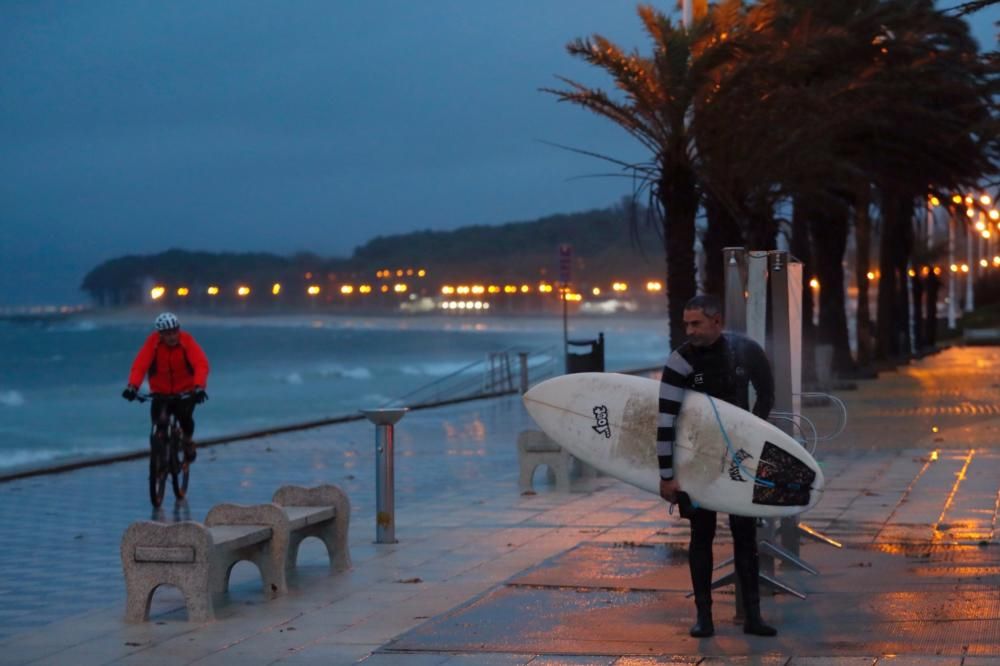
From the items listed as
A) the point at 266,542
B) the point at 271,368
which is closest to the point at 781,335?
the point at 266,542

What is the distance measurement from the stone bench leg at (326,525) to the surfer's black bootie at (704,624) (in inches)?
125

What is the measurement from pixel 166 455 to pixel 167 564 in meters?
5.93

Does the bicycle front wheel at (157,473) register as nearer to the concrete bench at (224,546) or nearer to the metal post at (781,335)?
the concrete bench at (224,546)

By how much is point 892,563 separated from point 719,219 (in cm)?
1312

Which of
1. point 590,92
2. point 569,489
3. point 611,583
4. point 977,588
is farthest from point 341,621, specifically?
point 590,92

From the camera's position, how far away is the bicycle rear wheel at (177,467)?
1390 centimetres

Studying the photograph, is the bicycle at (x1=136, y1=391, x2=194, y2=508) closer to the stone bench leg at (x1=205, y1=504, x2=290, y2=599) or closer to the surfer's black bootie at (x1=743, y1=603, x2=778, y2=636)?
the stone bench leg at (x1=205, y1=504, x2=290, y2=599)

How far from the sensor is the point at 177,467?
14008mm

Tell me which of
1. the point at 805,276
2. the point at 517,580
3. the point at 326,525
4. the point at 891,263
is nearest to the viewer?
the point at 517,580

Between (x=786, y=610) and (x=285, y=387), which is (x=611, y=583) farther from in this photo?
(x=285, y=387)

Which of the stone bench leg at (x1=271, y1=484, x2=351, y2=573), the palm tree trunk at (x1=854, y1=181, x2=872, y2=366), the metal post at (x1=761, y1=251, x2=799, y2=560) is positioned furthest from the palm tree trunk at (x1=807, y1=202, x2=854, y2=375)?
the metal post at (x1=761, y1=251, x2=799, y2=560)

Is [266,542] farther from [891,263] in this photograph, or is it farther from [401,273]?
[401,273]

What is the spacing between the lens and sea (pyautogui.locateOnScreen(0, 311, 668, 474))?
39.7 metres

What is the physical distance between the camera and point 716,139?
1948 centimetres
